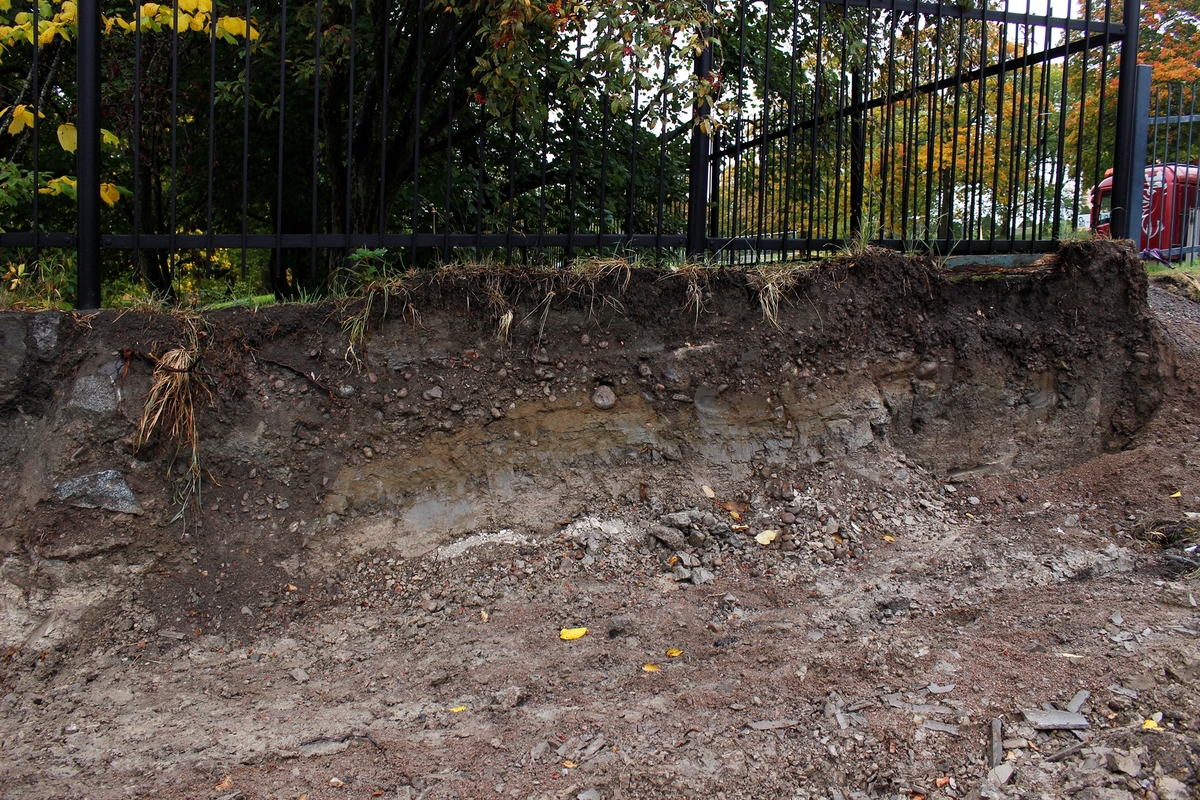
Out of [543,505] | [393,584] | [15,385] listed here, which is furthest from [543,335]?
[15,385]

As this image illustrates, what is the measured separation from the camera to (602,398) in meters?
4.05

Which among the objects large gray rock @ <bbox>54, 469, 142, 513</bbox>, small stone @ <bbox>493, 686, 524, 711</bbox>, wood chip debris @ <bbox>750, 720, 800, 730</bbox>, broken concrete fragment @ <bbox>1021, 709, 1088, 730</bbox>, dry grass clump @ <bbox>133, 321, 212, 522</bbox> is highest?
dry grass clump @ <bbox>133, 321, 212, 522</bbox>

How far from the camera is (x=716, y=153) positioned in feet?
23.3

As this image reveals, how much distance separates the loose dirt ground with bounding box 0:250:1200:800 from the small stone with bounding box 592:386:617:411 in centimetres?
34

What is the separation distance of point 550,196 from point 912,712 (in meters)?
5.29

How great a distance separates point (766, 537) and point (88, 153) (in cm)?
358

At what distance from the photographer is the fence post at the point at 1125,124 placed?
16.6 feet

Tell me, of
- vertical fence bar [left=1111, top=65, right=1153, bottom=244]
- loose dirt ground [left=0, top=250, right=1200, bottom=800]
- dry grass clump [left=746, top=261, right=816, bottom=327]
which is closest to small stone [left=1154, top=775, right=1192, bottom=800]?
loose dirt ground [left=0, top=250, right=1200, bottom=800]

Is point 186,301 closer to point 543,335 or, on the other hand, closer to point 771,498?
A: point 543,335

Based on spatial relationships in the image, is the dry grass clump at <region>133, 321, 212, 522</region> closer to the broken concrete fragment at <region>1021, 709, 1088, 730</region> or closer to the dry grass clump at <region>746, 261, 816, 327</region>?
the dry grass clump at <region>746, 261, 816, 327</region>

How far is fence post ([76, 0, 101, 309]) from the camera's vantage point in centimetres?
364

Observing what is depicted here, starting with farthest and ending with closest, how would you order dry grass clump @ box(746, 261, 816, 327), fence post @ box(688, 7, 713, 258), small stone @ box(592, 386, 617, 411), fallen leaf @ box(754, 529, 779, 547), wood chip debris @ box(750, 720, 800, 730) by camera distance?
fence post @ box(688, 7, 713, 258), dry grass clump @ box(746, 261, 816, 327), small stone @ box(592, 386, 617, 411), fallen leaf @ box(754, 529, 779, 547), wood chip debris @ box(750, 720, 800, 730)

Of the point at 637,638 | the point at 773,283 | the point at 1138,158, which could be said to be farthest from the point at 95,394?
the point at 1138,158

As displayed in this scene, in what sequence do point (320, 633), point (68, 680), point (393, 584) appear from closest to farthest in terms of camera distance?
point (68, 680) < point (320, 633) < point (393, 584)
